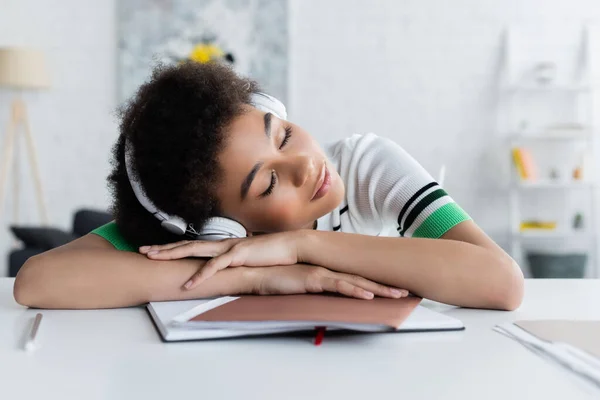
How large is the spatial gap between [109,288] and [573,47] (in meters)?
4.53

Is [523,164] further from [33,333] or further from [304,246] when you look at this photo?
[33,333]

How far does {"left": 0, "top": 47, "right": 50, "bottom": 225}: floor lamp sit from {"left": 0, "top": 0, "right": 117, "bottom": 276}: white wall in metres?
0.10

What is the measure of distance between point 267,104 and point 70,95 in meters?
3.91

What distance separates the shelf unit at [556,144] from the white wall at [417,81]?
0.13m

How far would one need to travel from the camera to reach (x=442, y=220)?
1156mm

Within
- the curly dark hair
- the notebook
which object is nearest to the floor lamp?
the curly dark hair

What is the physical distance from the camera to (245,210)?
1.07m

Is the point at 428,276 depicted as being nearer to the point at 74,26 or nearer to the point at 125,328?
the point at 125,328

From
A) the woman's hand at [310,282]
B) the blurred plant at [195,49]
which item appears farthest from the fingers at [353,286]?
the blurred plant at [195,49]

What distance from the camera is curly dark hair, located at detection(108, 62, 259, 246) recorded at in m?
1.02

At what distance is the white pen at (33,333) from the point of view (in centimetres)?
67

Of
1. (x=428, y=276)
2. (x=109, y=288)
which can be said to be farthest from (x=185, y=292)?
(x=428, y=276)

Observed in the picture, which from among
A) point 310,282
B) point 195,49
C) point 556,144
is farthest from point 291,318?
point 556,144

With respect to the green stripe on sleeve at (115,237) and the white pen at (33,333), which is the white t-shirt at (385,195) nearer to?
the green stripe on sleeve at (115,237)
